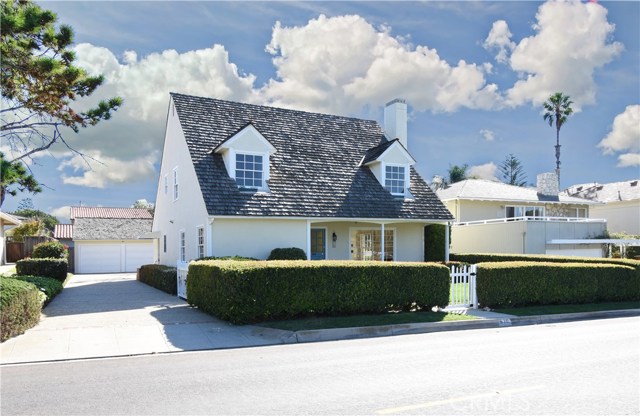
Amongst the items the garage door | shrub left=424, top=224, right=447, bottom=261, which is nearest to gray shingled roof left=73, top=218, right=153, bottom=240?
the garage door

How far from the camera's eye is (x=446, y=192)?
1453 inches

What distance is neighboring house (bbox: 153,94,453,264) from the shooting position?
65.7 ft

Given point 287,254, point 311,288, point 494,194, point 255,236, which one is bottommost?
point 311,288

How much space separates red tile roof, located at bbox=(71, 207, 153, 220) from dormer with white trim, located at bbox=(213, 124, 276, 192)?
27.2 metres

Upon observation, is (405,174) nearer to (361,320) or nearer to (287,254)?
(287,254)

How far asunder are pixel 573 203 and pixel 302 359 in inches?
1345

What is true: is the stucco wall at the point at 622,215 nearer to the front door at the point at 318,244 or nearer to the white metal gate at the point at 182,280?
the front door at the point at 318,244

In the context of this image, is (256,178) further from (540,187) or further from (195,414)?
(540,187)

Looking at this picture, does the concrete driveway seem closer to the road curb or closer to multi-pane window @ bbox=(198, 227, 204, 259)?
the road curb

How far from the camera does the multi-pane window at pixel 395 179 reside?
79.2ft

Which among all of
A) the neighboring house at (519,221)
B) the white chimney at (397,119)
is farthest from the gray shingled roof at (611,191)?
the white chimney at (397,119)

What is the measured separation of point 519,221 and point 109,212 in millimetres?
37406

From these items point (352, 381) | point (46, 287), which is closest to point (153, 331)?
point (352, 381)

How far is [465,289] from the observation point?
15.5 metres
